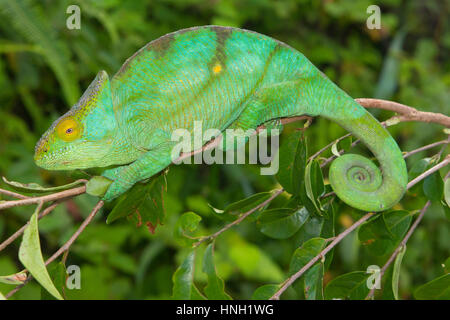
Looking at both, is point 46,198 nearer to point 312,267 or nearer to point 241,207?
point 241,207

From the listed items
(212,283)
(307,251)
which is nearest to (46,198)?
(212,283)

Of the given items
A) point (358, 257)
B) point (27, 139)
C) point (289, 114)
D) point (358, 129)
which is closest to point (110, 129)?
point (289, 114)

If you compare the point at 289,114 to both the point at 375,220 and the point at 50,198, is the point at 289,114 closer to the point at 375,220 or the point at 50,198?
the point at 375,220

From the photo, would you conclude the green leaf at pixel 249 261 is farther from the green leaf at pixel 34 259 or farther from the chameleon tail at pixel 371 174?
the green leaf at pixel 34 259

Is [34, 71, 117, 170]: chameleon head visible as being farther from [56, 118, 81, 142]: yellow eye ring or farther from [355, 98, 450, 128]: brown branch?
[355, 98, 450, 128]: brown branch

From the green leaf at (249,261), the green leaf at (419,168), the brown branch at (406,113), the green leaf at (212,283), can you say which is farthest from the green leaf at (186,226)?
the green leaf at (249,261)

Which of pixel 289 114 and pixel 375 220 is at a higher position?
pixel 289 114
